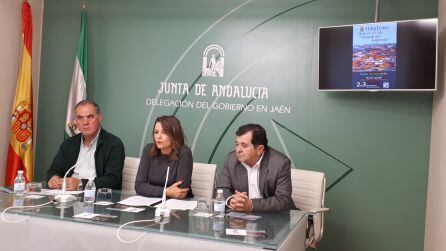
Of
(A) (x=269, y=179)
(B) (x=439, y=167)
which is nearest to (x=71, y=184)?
(A) (x=269, y=179)

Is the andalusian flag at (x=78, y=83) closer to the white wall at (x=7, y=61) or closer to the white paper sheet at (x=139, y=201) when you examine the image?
the white wall at (x=7, y=61)

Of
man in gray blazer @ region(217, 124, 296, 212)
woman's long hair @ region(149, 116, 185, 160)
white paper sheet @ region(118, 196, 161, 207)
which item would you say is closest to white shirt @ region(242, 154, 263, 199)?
man in gray blazer @ region(217, 124, 296, 212)

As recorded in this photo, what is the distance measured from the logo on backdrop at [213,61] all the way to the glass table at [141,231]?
2157 mm

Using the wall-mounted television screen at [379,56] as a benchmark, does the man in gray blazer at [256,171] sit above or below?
below

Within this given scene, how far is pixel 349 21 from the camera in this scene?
3.99 m

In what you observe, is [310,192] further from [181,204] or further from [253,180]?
[181,204]

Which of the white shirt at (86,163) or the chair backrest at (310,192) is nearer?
the chair backrest at (310,192)

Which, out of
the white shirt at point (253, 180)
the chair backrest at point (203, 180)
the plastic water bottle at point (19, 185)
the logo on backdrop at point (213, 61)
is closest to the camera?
the plastic water bottle at point (19, 185)

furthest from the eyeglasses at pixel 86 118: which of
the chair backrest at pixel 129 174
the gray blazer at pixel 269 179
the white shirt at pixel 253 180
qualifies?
the white shirt at pixel 253 180

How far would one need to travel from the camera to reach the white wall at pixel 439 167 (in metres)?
3.15

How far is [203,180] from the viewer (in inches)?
135

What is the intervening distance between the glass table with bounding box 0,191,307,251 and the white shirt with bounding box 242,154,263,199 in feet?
1.61

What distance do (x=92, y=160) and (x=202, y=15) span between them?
1.91 metres

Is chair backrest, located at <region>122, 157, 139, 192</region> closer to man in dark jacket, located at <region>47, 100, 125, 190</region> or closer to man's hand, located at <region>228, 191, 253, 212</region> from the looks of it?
man in dark jacket, located at <region>47, 100, 125, 190</region>
